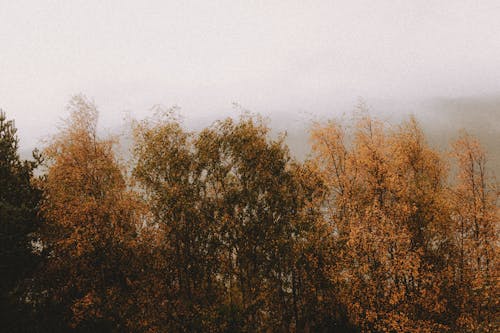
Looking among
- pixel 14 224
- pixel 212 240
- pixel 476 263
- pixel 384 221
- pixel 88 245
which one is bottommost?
pixel 476 263

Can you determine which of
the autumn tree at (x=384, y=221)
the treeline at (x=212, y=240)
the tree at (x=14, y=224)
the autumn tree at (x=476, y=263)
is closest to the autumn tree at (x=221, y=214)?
the treeline at (x=212, y=240)

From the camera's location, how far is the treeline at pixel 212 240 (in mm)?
25688

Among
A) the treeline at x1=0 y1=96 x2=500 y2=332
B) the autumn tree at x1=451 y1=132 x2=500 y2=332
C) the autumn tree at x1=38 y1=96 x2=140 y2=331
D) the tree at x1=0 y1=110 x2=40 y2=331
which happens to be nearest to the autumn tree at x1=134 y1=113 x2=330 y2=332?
the treeline at x1=0 y1=96 x2=500 y2=332

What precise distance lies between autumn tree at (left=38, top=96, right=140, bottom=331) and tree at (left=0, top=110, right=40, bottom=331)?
3.81ft

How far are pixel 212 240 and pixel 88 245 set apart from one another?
8585mm

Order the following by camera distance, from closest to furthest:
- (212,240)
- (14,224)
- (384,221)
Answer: (14,224) → (212,240) → (384,221)

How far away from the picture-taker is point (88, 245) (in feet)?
83.6

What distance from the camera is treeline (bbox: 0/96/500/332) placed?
25.7m

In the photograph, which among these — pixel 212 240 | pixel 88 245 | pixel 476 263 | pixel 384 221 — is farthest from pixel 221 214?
pixel 476 263

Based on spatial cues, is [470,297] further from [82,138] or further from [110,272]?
[82,138]

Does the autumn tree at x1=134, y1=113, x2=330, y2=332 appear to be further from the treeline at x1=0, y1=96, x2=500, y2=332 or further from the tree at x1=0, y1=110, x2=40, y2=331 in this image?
the tree at x1=0, y1=110, x2=40, y2=331

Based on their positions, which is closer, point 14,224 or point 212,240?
point 14,224

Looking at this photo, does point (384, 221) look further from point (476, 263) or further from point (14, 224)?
A: point (14, 224)

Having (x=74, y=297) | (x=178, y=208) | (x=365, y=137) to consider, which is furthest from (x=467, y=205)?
(x=74, y=297)
